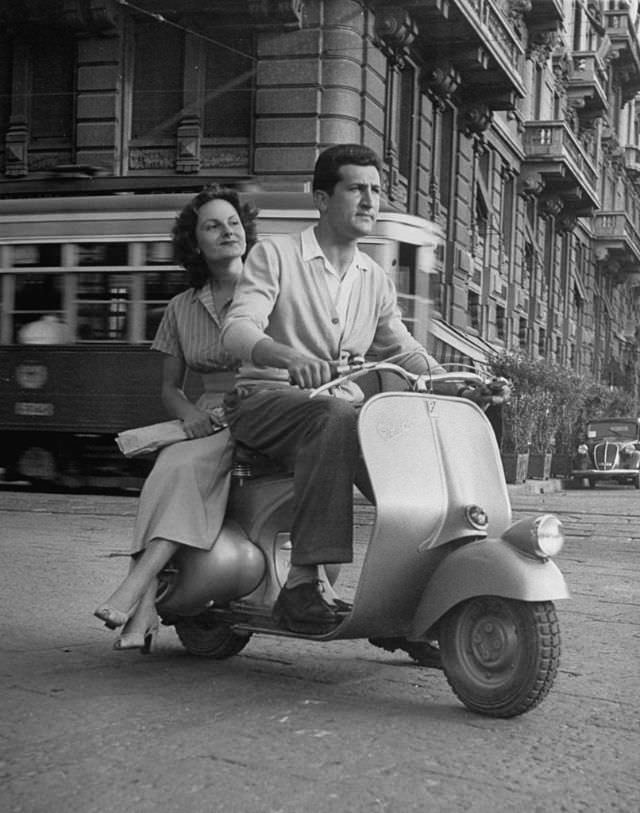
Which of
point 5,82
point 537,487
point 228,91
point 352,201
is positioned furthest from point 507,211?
point 352,201

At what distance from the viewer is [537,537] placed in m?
3.79

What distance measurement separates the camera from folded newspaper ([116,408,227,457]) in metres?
4.34

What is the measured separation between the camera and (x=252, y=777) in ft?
10.3

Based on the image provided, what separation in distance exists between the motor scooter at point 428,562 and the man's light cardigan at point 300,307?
0.63 ft

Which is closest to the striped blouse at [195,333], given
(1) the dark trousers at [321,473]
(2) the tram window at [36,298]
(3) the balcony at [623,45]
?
(1) the dark trousers at [321,473]

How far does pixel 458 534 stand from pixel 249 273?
978 mm

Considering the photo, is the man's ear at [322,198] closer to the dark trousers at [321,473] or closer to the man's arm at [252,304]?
the man's arm at [252,304]

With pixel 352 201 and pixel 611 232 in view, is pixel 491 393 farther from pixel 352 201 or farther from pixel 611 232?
pixel 611 232

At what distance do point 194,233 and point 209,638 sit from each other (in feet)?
4.32

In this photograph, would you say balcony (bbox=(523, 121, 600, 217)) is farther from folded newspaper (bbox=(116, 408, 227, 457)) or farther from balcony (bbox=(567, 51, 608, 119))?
folded newspaper (bbox=(116, 408, 227, 457))

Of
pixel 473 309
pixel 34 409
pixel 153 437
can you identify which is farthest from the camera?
pixel 473 309

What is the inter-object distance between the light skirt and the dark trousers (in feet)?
1.21

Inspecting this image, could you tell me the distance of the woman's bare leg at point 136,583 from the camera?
4082 mm

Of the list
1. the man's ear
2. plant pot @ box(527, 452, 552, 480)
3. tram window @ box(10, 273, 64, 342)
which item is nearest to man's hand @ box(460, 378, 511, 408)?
the man's ear
